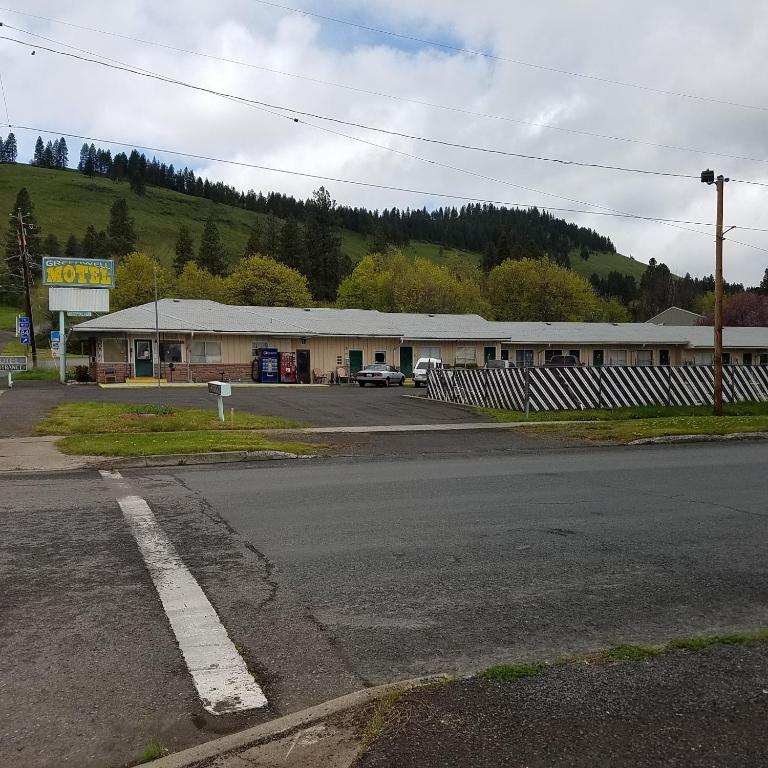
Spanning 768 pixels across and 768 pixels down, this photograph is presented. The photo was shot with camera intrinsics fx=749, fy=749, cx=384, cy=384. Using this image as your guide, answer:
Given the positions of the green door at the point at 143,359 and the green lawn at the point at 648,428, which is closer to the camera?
the green lawn at the point at 648,428

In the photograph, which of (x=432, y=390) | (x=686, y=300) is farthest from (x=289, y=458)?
(x=686, y=300)

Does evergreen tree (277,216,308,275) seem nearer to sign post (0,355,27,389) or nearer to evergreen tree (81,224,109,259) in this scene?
evergreen tree (81,224,109,259)

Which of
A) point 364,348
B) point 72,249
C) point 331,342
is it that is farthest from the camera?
point 72,249

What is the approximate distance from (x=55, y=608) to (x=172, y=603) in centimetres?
84

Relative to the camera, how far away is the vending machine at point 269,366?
42438 mm

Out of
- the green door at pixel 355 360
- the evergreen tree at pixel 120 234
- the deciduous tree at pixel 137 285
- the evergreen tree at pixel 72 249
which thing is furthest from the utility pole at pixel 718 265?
the evergreen tree at pixel 72 249

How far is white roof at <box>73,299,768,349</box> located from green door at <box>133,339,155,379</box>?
1.25 metres

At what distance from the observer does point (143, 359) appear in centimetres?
4097

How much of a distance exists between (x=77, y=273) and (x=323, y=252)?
74172mm

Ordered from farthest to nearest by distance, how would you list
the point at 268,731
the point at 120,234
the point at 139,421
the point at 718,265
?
the point at 120,234 < the point at 718,265 < the point at 139,421 < the point at 268,731

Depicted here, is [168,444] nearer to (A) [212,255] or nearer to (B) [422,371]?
(B) [422,371]

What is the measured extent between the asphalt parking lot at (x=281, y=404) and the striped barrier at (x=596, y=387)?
139 centimetres

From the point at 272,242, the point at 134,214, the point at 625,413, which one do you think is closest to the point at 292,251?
the point at 272,242

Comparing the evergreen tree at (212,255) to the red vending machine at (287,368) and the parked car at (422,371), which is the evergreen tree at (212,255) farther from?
the parked car at (422,371)
